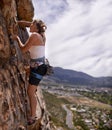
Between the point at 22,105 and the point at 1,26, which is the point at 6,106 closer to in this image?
the point at 22,105

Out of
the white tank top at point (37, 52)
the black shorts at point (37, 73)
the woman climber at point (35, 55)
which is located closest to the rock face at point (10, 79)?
the woman climber at point (35, 55)

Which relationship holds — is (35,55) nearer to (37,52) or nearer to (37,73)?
(37,52)

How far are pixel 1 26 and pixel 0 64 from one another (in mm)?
1196

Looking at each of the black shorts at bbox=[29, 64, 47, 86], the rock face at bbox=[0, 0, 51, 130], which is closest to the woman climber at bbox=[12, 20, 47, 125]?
the black shorts at bbox=[29, 64, 47, 86]

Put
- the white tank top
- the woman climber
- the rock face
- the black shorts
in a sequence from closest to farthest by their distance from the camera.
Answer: the rock face < the woman climber < the white tank top < the black shorts

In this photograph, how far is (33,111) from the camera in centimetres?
1200

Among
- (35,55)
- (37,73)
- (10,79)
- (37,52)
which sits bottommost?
(10,79)

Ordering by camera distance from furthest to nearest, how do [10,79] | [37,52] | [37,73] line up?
1. [37,73]
2. [37,52]
3. [10,79]

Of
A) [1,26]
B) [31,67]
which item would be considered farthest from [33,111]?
[1,26]

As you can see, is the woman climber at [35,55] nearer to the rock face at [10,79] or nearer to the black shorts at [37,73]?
the black shorts at [37,73]

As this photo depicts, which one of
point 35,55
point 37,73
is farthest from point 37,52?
point 37,73

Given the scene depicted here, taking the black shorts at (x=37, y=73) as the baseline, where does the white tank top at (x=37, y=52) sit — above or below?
above

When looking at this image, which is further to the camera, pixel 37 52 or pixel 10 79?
pixel 37 52

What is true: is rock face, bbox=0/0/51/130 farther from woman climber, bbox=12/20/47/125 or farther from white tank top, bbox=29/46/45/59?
white tank top, bbox=29/46/45/59
